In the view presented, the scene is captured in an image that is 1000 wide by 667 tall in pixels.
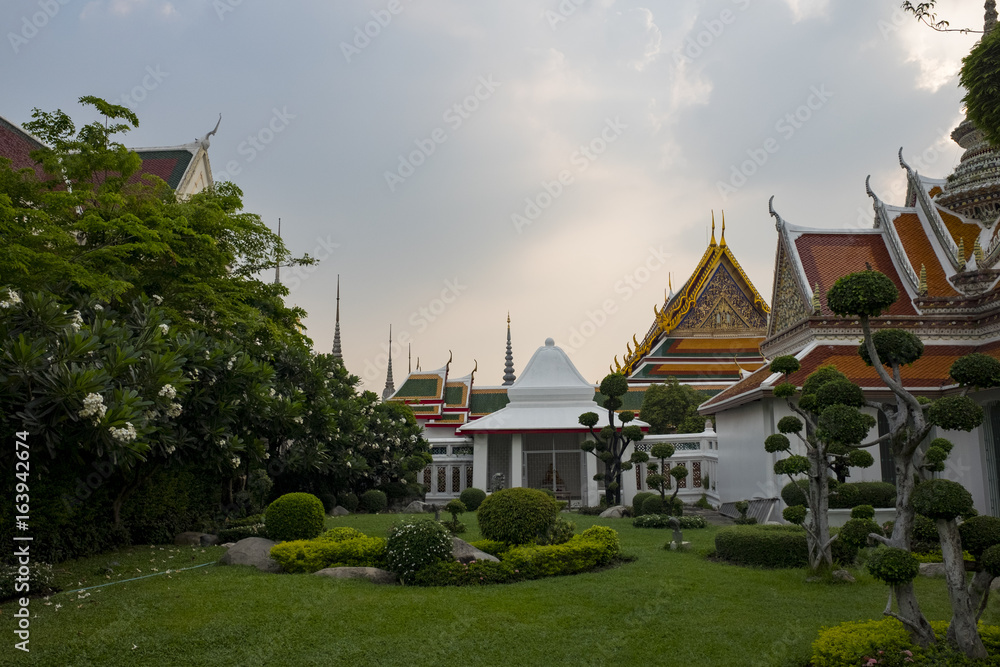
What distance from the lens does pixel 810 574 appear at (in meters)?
8.73

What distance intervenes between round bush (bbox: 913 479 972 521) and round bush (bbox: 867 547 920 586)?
351mm

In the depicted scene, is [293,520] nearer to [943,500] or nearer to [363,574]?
[363,574]

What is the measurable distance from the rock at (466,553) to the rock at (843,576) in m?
4.17

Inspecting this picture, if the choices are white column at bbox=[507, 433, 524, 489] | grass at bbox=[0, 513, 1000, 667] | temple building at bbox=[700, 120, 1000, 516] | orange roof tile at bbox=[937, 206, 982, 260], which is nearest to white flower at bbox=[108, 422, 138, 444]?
grass at bbox=[0, 513, 1000, 667]

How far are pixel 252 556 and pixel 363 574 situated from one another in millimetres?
2022

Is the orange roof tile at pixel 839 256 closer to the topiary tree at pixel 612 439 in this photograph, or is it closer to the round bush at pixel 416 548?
the topiary tree at pixel 612 439

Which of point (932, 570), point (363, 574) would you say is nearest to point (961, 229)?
point (932, 570)

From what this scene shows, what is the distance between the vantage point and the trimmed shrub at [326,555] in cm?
929

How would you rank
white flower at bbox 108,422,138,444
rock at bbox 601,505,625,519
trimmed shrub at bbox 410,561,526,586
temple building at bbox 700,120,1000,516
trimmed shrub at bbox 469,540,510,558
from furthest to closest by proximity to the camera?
rock at bbox 601,505,625,519 → temple building at bbox 700,120,1000,516 → trimmed shrub at bbox 469,540,510,558 → trimmed shrub at bbox 410,561,526,586 → white flower at bbox 108,422,138,444

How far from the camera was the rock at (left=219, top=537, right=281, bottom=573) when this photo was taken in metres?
9.61

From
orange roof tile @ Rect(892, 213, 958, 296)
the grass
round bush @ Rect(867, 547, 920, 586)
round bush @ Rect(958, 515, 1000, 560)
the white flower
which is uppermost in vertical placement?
orange roof tile @ Rect(892, 213, 958, 296)

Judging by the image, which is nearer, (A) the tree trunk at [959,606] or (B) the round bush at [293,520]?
(A) the tree trunk at [959,606]

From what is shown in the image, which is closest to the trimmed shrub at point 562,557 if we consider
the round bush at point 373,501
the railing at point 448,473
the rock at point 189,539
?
the rock at point 189,539

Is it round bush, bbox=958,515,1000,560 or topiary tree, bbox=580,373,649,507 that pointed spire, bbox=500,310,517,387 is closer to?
topiary tree, bbox=580,373,649,507
